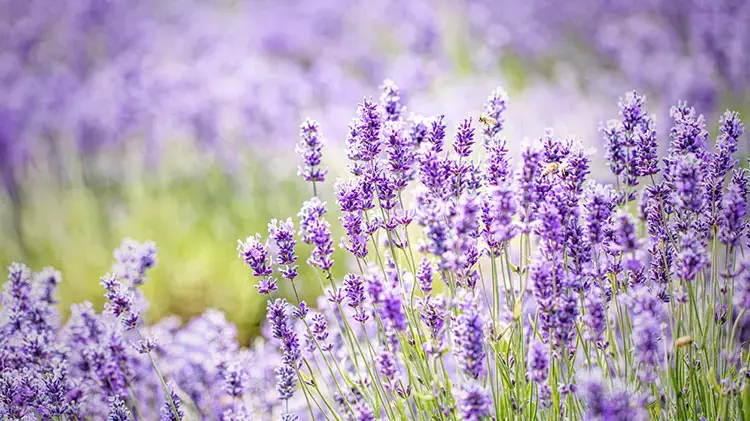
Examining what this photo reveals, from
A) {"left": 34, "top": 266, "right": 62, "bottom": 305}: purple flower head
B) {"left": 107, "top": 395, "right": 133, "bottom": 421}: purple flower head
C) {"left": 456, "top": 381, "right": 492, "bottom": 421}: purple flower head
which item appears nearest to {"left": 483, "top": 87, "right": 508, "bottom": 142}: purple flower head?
{"left": 456, "top": 381, "right": 492, "bottom": 421}: purple flower head

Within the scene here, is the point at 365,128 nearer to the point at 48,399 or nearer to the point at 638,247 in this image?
the point at 638,247

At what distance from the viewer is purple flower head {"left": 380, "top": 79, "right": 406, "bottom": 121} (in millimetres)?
1190

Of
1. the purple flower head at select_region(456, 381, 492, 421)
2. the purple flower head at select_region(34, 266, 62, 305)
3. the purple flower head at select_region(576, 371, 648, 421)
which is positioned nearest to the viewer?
the purple flower head at select_region(576, 371, 648, 421)

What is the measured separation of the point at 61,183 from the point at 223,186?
2.57ft

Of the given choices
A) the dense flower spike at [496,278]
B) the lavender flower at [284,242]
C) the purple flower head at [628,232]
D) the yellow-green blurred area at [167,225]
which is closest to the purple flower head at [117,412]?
the dense flower spike at [496,278]

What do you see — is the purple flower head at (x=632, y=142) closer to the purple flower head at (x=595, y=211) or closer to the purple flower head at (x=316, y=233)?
the purple flower head at (x=595, y=211)

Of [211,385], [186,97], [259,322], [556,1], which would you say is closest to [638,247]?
[211,385]

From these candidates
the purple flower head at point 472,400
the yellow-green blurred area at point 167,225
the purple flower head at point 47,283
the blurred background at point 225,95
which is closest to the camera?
the purple flower head at point 472,400

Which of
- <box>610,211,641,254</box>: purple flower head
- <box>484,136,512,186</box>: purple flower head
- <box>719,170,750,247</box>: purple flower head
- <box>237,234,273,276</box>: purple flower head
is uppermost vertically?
<box>484,136,512,186</box>: purple flower head

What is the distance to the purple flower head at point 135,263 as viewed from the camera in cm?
154

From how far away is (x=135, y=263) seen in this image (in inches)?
61.7

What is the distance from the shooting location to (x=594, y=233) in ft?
3.38

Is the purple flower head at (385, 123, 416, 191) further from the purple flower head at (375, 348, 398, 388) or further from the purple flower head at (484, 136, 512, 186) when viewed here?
the purple flower head at (375, 348, 398, 388)

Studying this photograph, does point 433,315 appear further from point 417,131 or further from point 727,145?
point 727,145
